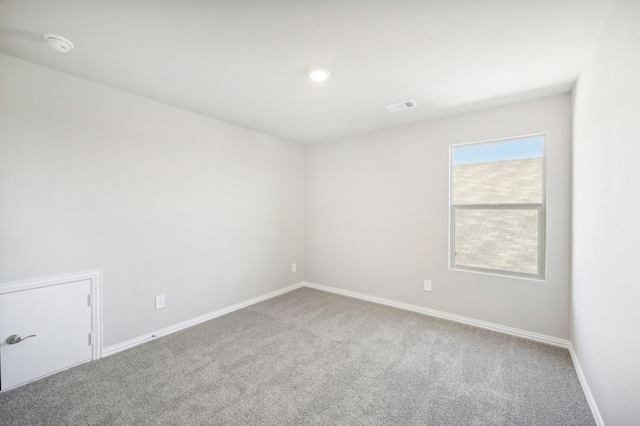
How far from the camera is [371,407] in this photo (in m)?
1.72

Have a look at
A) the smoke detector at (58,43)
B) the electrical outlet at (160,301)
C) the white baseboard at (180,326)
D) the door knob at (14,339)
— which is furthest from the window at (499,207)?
the door knob at (14,339)

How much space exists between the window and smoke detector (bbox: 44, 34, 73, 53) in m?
3.61

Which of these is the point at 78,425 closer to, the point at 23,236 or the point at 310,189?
the point at 23,236

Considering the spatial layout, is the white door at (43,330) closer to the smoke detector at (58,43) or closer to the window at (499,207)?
the smoke detector at (58,43)

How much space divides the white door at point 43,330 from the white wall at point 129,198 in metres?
0.14

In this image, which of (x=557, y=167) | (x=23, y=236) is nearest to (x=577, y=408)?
(x=557, y=167)

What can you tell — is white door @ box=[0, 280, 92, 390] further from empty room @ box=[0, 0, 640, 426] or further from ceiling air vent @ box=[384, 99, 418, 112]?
ceiling air vent @ box=[384, 99, 418, 112]

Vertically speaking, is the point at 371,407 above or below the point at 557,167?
below

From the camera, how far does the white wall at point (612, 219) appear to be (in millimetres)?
1206

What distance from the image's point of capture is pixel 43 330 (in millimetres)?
2012

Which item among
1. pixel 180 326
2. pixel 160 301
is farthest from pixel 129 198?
pixel 180 326

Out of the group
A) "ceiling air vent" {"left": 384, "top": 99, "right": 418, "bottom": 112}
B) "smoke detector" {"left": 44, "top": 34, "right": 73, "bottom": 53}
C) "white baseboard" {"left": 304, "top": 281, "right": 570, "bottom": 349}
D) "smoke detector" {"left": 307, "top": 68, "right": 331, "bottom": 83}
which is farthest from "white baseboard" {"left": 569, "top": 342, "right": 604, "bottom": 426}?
"smoke detector" {"left": 44, "top": 34, "right": 73, "bottom": 53}

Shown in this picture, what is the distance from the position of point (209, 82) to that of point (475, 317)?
12.0ft

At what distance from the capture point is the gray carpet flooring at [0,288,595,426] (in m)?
1.65
